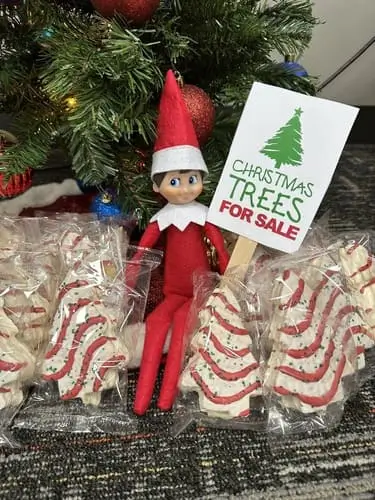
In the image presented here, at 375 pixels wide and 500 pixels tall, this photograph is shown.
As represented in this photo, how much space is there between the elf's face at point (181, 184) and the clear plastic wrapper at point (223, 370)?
134mm

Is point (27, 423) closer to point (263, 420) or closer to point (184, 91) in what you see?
point (263, 420)

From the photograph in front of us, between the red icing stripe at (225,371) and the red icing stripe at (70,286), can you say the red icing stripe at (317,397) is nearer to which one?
the red icing stripe at (225,371)

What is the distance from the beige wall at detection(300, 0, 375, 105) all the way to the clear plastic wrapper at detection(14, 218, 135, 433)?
0.99m

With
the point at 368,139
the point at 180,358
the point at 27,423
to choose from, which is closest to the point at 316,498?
the point at 180,358

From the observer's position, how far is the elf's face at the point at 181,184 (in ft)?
2.27

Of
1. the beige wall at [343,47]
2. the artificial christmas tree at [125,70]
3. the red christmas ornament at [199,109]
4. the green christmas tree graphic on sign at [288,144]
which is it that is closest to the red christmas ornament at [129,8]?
the artificial christmas tree at [125,70]

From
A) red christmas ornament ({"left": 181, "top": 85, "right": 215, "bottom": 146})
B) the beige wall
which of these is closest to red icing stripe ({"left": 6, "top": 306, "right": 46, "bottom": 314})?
red christmas ornament ({"left": 181, "top": 85, "right": 215, "bottom": 146})

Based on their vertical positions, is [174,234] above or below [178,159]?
below

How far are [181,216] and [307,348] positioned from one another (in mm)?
241

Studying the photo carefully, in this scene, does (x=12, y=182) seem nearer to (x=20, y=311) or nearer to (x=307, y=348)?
(x=20, y=311)

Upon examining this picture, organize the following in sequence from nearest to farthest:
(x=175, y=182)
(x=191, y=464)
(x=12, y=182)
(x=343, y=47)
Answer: (x=191, y=464) → (x=175, y=182) → (x=12, y=182) → (x=343, y=47)

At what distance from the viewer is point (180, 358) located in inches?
26.8

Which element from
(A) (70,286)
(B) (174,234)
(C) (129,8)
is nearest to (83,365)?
(A) (70,286)

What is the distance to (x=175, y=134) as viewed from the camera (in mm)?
675
